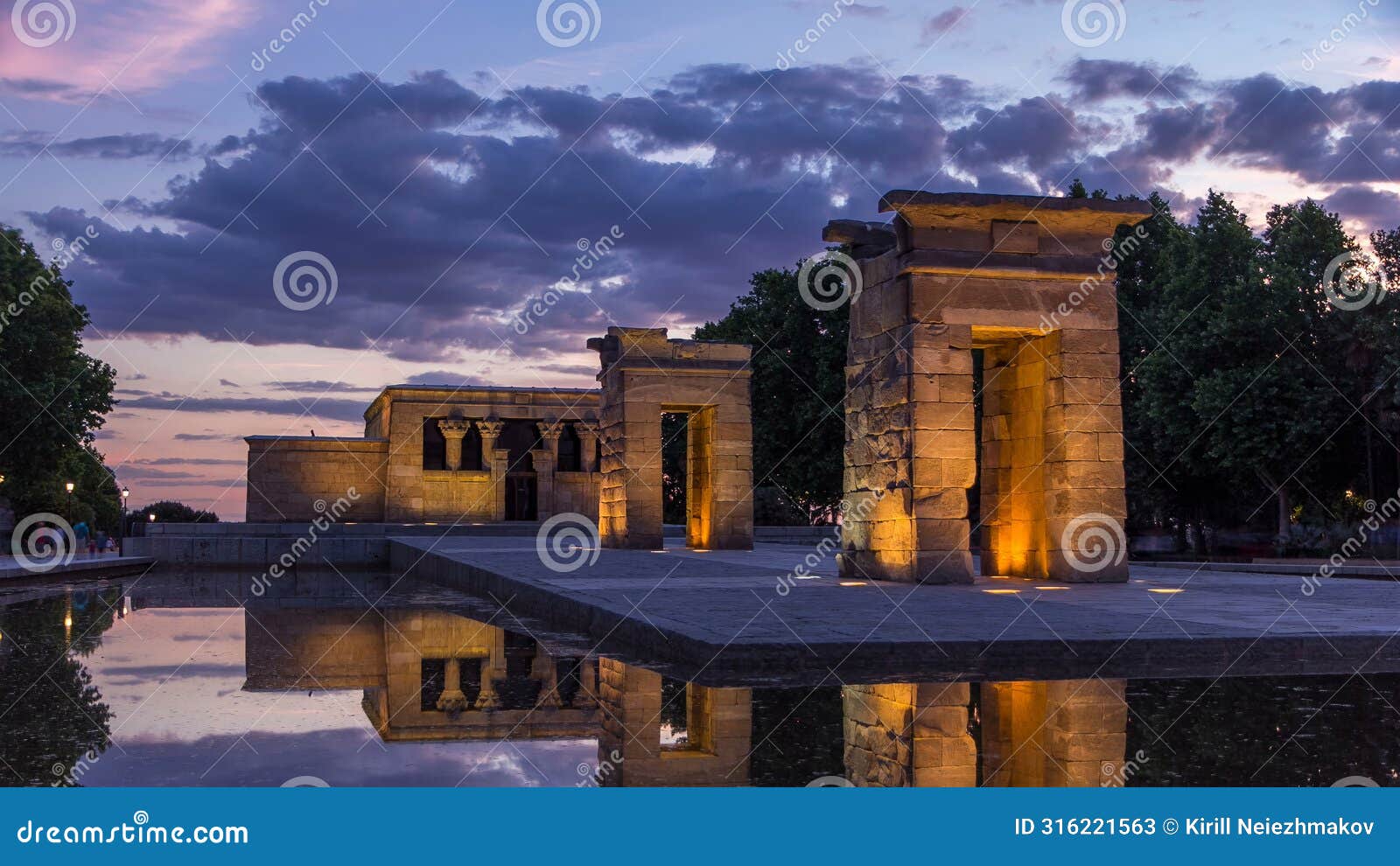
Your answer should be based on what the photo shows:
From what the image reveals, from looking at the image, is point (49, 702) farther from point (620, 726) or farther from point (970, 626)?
point (970, 626)

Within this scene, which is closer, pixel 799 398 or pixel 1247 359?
pixel 1247 359

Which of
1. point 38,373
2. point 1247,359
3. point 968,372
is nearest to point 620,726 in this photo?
point 968,372

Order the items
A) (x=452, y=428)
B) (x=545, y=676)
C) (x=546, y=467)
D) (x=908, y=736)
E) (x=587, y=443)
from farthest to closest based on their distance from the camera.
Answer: (x=587, y=443) < (x=546, y=467) < (x=452, y=428) < (x=545, y=676) < (x=908, y=736)

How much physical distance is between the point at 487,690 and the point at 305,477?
3493cm

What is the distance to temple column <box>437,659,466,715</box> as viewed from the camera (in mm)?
6934

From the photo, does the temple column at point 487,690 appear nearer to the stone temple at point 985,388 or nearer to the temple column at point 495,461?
the stone temple at point 985,388

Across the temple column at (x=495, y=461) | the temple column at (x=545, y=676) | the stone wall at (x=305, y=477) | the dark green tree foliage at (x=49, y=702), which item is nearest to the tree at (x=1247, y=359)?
the temple column at (x=495, y=461)

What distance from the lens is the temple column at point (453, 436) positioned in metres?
42.0

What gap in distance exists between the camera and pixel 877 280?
14.8 metres

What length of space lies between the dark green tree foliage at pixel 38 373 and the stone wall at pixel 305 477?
555 cm

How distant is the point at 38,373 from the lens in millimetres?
33250

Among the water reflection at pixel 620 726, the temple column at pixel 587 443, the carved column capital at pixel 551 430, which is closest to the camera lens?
the water reflection at pixel 620 726

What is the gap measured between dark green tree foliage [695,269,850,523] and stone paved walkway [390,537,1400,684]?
83.9 feet

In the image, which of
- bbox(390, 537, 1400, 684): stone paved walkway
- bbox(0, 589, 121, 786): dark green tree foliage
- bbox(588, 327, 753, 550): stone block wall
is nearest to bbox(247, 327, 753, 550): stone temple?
bbox(588, 327, 753, 550): stone block wall
